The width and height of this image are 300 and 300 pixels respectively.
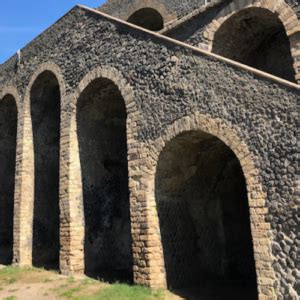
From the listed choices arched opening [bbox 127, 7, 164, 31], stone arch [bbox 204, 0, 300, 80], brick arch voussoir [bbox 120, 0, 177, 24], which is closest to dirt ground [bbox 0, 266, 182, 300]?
stone arch [bbox 204, 0, 300, 80]

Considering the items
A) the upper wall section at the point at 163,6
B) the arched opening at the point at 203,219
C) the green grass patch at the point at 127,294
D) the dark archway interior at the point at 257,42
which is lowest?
the green grass patch at the point at 127,294

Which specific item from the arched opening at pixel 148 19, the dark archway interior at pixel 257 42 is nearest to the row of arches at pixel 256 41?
the dark archway interior at pixel 257 42

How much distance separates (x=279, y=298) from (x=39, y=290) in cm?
488

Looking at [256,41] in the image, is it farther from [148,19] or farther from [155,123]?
[148,19]

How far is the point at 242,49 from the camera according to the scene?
9.65 meters

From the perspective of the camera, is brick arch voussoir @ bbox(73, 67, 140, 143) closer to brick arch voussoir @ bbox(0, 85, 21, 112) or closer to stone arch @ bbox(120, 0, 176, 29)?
brick arch voussoir @ bbox(0, 85, 21, 112)

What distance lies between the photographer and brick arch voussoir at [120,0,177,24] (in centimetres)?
1288

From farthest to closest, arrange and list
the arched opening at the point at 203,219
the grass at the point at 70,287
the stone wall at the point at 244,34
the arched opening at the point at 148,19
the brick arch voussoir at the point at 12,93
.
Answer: the arched opening at the point at 148,19
the brick arch voussoir at the point at 12,93
the stone wall at the point at 244,34
the arched opening at the point at 203,219
the grass at the point at 70,287

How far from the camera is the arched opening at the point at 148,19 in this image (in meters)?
14.6

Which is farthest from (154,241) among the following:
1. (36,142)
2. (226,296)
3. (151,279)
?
(36,142)

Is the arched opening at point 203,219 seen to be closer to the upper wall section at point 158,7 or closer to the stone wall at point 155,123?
the stone wall at point 155,123

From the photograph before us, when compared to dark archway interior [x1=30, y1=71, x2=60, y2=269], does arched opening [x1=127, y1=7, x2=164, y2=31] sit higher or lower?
higher

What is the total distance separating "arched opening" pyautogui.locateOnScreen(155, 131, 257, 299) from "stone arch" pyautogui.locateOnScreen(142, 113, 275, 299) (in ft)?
0.54

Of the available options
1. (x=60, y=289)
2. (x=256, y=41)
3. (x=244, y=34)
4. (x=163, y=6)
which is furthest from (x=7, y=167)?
(x=256, y=41)
